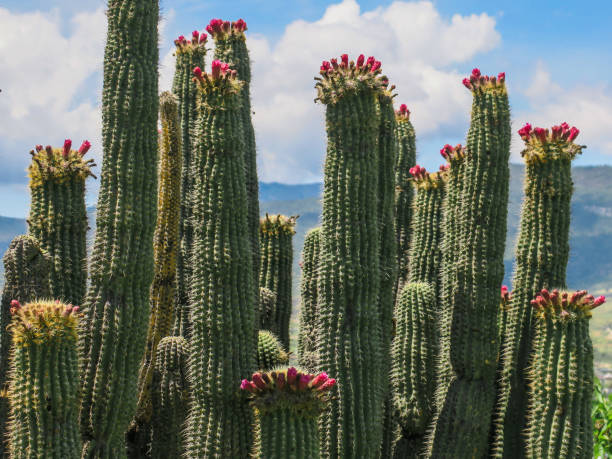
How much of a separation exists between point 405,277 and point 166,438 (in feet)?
15.0

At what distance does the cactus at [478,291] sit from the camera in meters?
9.22

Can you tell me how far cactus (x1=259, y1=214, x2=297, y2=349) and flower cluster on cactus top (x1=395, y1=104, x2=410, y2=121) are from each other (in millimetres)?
2931

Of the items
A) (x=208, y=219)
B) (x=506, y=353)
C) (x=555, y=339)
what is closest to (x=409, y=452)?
(x=506, y=353)

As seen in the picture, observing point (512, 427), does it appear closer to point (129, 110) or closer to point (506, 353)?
point (506, 353)

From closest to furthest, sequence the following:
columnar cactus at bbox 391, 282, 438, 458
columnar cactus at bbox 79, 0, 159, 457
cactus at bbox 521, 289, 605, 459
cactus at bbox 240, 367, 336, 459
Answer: cactus at bbox 240, 367, 336, 459
columnar cactus at bbox 79, 0, 159, 457
cactus at bbox 521, 289, 605, 459
columnar cactus at bbox 391, 282, 438, 458

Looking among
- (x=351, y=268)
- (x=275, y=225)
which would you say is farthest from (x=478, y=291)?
(x=275, y=225)

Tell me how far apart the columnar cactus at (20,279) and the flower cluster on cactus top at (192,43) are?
4057 mm

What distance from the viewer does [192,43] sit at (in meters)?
11.0

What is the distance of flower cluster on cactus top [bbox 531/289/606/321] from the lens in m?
8.30

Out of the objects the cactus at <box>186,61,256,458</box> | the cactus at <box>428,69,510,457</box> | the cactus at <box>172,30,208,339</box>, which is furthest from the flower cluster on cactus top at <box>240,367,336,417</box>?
the cactus at <box>172,30,208,339</box>

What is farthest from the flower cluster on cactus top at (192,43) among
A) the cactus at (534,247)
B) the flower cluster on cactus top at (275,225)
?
the cactus at (534,247)

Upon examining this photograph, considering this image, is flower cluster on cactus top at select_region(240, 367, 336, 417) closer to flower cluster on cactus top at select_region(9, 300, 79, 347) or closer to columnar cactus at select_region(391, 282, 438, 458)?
flower cluster on cactus top at select_region(9, 300, 79, 347)

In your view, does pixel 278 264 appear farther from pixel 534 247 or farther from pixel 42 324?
pixel 42 324

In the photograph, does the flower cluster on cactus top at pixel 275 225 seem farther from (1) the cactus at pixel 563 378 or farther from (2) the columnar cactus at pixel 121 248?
(1) the cactus at pixel 563 378
